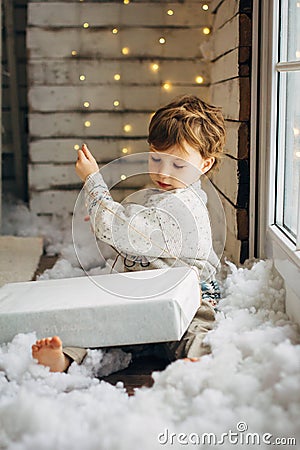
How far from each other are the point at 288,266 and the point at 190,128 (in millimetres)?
498

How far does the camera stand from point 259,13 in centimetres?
249

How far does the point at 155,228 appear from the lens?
2088 mm

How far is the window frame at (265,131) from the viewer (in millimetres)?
2369

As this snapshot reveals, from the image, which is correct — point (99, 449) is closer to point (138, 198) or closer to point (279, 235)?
point (279, 235)

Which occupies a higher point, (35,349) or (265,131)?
(265,131)

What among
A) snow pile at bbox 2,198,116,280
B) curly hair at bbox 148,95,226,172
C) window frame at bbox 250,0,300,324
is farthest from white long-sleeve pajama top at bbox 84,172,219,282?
snow pile at bbox 2,198,116,280

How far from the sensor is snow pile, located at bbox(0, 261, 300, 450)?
1.37 metres

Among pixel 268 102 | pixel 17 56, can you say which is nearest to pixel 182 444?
pixel 268 102

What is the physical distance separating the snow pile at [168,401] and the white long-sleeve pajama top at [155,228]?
0.36 metres

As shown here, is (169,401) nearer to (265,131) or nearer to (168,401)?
(168,401)

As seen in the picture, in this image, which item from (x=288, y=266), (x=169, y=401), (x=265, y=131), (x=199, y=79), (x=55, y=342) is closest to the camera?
(x=169, y=401)

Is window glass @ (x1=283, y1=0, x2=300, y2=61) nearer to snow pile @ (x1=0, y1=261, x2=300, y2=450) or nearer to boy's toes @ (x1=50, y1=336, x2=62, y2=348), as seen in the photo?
snow pile @ (x1=0, y1=261, x2=300, y2=450)

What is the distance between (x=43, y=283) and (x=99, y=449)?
840 millimetres

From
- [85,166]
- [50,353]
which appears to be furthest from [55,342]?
[85,166]
